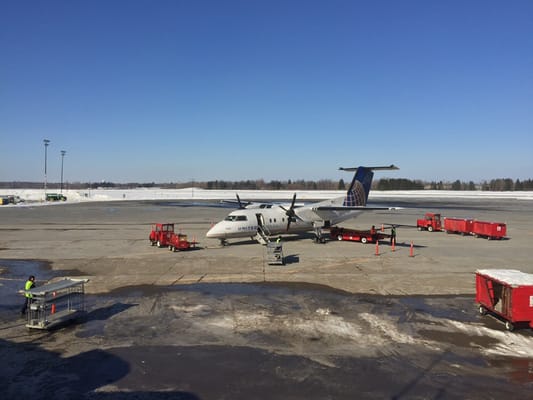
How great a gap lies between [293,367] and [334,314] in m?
5.06

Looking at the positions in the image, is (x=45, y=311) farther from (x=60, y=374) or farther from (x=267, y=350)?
(x=267, y=350)

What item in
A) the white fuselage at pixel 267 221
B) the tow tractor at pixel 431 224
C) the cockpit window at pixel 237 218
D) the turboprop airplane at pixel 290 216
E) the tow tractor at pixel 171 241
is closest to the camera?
the tow tractor at pixel 171 241

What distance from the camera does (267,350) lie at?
1206cm

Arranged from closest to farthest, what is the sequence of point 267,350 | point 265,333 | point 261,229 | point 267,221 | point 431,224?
point 267,350 < point 265,333 < point 261,229 < point 267,221 < point 431,224

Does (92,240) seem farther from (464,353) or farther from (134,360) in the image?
(464,353)

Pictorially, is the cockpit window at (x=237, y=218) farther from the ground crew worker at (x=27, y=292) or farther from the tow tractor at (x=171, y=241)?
the ground crew worker at (x=27, y=292)

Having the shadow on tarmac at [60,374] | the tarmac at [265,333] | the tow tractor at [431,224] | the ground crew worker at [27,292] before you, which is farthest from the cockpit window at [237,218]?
the tow tractor at [431,224]

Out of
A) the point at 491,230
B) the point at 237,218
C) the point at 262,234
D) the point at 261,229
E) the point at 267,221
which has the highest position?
the point at 237,218

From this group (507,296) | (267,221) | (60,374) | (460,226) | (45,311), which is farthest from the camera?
(460,226)

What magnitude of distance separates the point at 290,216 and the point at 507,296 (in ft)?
65.8

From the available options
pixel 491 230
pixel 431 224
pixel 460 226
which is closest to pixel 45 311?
pixel 491 230

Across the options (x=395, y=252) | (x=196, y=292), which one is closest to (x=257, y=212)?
(x=395, y=252)

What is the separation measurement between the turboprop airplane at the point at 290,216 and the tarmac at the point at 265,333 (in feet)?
14.0

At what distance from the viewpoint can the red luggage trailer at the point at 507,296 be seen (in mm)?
13531
